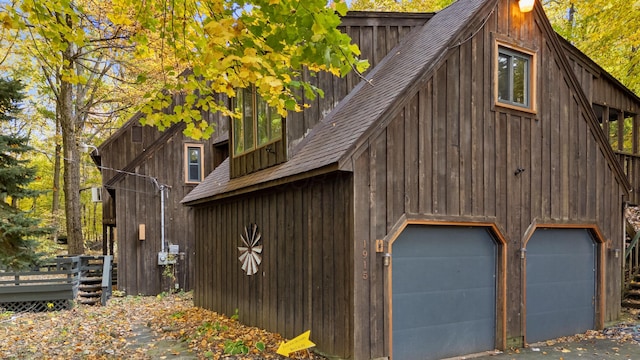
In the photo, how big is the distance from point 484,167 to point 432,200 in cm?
126

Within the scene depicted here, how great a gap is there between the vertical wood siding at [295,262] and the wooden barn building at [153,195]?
479 cm

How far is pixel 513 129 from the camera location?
26.7 feet

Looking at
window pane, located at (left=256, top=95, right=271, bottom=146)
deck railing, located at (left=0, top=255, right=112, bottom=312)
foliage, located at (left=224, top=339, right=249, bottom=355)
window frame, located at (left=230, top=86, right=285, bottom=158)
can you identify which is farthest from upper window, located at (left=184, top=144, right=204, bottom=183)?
foliage, located at (left=224, top=339, right=249, bottom=355)

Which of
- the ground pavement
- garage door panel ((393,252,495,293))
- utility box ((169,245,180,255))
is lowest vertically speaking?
the ground pavement

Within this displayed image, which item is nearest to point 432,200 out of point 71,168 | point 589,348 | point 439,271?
point 439,271

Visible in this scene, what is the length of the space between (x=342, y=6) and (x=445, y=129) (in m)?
3.42

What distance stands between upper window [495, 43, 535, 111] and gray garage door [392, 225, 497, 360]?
93.6 inches

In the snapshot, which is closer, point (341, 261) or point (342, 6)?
point (342, 6)

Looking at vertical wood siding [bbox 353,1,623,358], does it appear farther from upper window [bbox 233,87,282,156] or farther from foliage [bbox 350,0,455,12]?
foliage [bbox 350,0,455,12]

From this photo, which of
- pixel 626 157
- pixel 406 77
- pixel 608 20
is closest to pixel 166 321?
pixel 406 77

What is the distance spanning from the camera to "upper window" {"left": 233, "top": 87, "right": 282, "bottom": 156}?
8648 mm

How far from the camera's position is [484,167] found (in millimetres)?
7691

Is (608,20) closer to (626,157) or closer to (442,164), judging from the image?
(626,157)

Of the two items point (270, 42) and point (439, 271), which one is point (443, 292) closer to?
point (439, 271)
